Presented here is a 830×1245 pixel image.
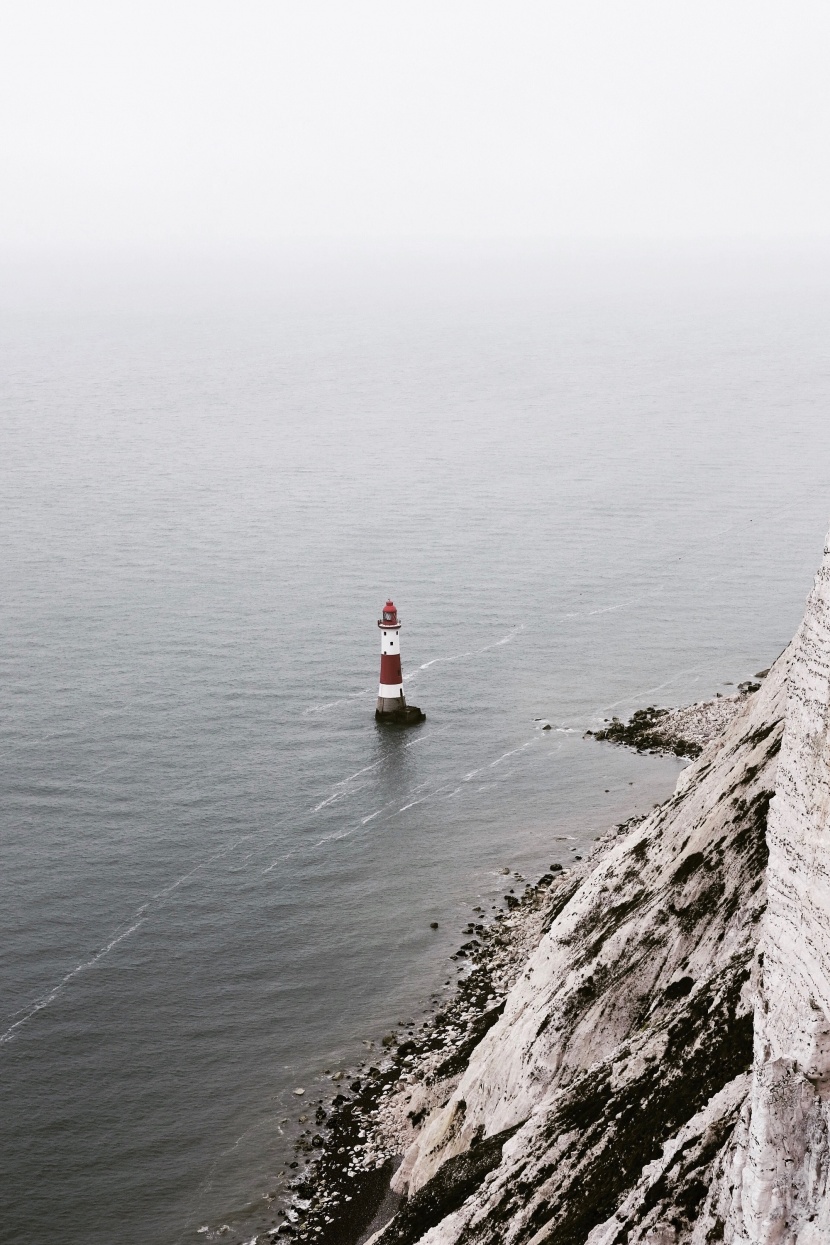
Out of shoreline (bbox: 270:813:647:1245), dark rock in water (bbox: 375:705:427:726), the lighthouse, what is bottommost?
shoreline (bbox: 270:813:647:1245)

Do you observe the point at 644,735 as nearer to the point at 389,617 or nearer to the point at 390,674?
the point at 390,674

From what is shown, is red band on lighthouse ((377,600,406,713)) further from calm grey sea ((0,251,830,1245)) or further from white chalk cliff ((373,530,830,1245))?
white chalk cliff ((373,530,830,1245))

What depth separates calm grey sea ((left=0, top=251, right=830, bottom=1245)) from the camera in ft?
146

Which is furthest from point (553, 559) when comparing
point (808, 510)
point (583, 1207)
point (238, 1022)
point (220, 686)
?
point (583, 1207)

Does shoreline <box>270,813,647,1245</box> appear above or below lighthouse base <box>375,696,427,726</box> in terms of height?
below

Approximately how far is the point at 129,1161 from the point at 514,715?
40.7 meters

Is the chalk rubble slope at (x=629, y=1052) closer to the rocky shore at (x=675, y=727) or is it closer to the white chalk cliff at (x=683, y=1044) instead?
the white chalk cliff at (x=683, y=1044)

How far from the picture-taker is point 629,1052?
26.9 metres

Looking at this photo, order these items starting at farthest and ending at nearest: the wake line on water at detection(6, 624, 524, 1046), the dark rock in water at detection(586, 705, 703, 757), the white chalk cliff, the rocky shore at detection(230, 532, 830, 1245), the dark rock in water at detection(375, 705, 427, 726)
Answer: the dark rock in water at detection(375, 705, 427, 726) → the dark rock in water at detection(586, 705, 703, 757) → the wake line on water at detection(6, 624, 524, 1046) → the rocky shore at detection(230, 532, 830, 1245) → the white chalk cliff

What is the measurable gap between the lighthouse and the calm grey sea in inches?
44.5

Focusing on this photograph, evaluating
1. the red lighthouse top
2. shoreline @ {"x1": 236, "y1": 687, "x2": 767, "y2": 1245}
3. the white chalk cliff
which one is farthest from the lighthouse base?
the white chalk cliff

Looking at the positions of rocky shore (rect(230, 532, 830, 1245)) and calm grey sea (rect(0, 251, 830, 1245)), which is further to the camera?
calm grey sea (rect(0, 251, 830, 1245))

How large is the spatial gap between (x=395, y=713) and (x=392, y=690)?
1.28 meters

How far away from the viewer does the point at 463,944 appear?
5338cm
